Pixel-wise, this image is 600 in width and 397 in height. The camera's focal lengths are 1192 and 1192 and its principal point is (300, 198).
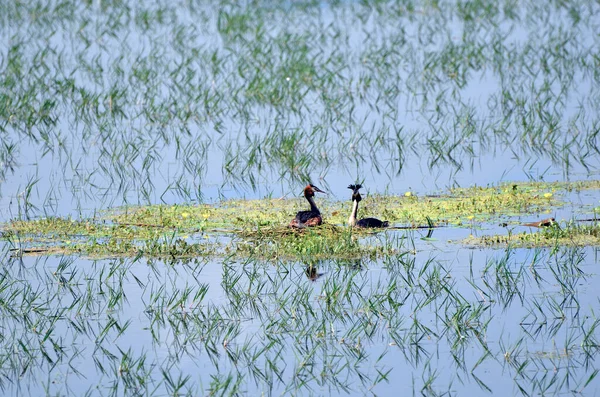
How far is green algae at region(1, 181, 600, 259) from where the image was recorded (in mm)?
8398

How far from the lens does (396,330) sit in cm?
661

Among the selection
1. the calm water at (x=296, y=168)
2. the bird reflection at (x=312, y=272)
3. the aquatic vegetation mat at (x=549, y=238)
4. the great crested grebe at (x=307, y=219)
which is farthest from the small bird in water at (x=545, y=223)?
the bird reflection at (x=312, y=272)

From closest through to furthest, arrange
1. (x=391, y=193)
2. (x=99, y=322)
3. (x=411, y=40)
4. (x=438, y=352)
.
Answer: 1. (x=438, y=352)
2. (x=99, y=322)
3. (x=391, y=193)
4. (x=411, y=40)

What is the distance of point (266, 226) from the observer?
9047mm

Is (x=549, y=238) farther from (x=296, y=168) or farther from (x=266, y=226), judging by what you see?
(x=296, y=168)

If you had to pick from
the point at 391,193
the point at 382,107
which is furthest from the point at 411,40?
the point at 391,193

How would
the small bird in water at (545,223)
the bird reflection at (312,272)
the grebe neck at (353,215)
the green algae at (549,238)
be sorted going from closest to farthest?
the bird reflection at (312,272) → the green algae at (549,238) → the small bird in water at (545,223) → the grebe neck at (353,215)

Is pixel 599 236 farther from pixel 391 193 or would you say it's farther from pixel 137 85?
pixel 137 85

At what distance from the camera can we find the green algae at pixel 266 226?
27.6 feet

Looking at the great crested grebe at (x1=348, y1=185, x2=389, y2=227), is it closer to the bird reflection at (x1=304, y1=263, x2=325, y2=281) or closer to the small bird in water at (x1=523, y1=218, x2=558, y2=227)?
the bird reflection at (x1=304, y1=263, x2=325, y2=281)

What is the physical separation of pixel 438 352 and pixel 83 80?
10411mm

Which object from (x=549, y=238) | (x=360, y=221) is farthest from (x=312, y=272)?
(x=549, y=238)

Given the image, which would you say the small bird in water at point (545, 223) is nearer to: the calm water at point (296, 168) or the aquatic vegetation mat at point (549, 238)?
the aquatic vegetation mat at point (549, 238)

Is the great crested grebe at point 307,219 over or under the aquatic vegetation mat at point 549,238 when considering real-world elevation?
over
